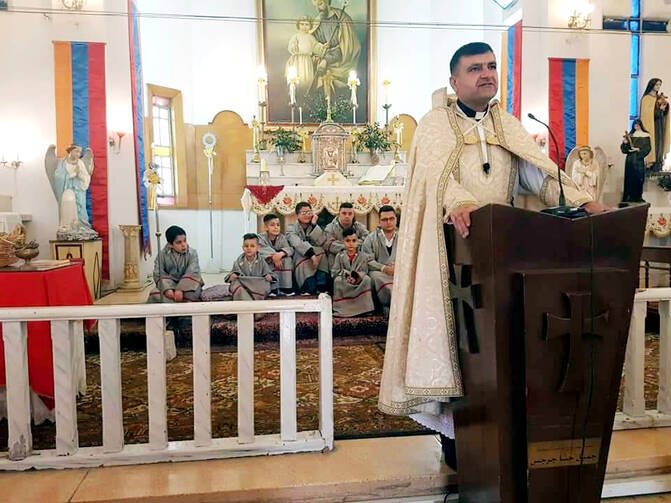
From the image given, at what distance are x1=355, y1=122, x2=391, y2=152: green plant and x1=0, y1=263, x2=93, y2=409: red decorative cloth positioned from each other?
21.0ft

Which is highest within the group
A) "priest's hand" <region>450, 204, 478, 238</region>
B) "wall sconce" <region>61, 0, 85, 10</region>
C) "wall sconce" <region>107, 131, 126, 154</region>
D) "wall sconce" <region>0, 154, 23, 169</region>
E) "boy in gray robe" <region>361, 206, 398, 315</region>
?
"wall sconce" <region>61, 0, 85, 10</region>

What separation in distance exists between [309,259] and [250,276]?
74cm

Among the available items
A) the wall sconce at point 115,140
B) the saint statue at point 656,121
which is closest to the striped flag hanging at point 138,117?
the wall sconce at point 115,140

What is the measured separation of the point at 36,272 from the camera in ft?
8.54

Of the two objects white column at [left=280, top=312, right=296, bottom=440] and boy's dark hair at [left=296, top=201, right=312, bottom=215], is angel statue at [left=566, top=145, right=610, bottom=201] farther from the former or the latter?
white column at [left=280, top=312, right=296, bottom=440]

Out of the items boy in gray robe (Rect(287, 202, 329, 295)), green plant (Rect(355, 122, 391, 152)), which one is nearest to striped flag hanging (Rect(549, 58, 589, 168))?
green plant (Rect(355, 122, 391, 152))

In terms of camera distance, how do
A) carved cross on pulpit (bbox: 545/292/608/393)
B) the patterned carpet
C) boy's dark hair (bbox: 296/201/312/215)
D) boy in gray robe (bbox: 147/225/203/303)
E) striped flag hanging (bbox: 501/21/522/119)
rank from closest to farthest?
carved cross on pulpit (bbox: 545/292/608/393), the patterned carpet, boy in gray robe (bbox: 147/225/203/303), boy's dark hair (bbox: 296/201/312/215), striped flag hanging (bbox: 501/21/522/119)

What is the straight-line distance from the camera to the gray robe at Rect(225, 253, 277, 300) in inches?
184

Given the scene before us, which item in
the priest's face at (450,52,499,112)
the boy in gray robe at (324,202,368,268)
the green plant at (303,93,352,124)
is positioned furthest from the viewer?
the green plant at (303,93,352,124)

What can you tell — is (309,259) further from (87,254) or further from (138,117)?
(138,117)

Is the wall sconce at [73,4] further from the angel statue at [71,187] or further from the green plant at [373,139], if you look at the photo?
the green plant at [373,139]

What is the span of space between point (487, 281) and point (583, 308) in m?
0.25

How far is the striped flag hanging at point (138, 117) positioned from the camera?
23.3 ft

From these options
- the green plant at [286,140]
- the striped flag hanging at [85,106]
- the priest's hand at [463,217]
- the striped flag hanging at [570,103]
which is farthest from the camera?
the green plant at [286,140]
